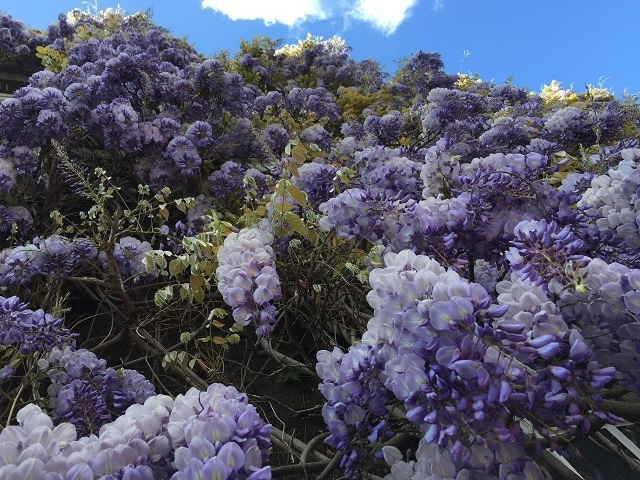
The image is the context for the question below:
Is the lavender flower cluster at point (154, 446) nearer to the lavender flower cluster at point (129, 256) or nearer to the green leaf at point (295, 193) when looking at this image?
the green leaf at point (295, 193)

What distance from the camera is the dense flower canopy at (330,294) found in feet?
2.70

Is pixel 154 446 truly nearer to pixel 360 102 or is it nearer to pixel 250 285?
pixel 250 285

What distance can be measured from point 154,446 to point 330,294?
1.30 m

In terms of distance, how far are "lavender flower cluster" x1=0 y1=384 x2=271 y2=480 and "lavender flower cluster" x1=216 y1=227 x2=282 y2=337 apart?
375 mm

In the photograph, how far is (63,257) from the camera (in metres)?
Answer: 2.14

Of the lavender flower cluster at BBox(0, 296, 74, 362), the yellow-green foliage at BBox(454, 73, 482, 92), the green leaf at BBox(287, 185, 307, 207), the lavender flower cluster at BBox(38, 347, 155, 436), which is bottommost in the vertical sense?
the lavender flower cluster at BBox(38, 347, 155, 436)

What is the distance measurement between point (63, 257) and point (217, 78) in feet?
5.98

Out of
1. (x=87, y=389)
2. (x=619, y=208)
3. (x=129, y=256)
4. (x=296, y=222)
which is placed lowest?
(x=87, y=389)

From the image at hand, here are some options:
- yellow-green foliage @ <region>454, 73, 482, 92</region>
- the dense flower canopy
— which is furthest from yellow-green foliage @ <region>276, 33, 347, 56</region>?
the dense flower canopy

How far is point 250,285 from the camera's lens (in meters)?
1.35

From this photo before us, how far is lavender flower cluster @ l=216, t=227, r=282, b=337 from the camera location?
1.32m

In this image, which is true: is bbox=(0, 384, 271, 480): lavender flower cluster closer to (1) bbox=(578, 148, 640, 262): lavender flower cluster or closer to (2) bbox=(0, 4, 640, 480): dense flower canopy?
(2) bbox=(0, 4, 640, 480): dense flower canopy

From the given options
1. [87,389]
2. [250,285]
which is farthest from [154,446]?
[87,389]

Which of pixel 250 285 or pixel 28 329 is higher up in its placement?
pixel 250 285
